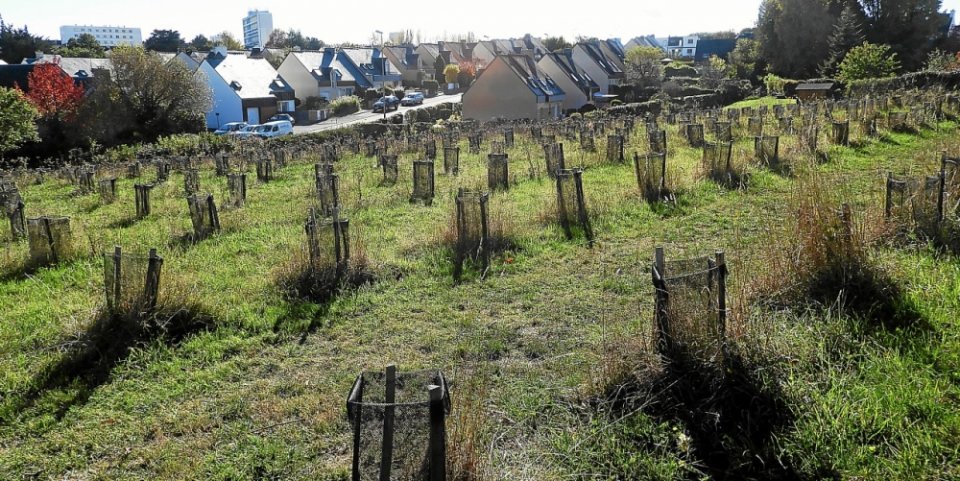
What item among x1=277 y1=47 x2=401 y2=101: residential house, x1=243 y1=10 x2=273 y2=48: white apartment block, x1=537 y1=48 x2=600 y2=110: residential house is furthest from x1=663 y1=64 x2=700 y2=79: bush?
x1=243 y1=10 x2=273 y2=48: white apartment block

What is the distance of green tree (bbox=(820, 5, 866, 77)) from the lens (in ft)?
149

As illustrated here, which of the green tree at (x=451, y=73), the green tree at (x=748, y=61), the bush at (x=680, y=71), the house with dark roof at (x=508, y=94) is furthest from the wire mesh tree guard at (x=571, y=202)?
the bush at (x=680, y=71)

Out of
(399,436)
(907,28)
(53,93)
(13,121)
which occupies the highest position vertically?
(907,28)

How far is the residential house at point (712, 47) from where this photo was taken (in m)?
79.9

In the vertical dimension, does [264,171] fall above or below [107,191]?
above

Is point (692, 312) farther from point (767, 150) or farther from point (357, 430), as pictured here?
point (767, 150)

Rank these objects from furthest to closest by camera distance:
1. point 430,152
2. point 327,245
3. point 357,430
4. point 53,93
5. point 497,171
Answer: point 53,93 < point 430,152 < point 497,171 < point 327,245 < point 357,430

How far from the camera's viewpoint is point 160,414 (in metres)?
4.86

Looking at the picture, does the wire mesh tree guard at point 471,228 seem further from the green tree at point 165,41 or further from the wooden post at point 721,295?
the green tree at point 165,41

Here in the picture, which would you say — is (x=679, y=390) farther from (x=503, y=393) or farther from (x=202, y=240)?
(x=202, y=240)

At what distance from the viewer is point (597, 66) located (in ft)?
179

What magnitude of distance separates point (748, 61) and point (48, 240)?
5608 centimetres

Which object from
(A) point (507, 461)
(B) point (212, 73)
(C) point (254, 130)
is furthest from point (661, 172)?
(B) point (212, 73)

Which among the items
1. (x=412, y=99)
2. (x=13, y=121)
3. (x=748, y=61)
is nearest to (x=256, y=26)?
(x=412, y=99)
